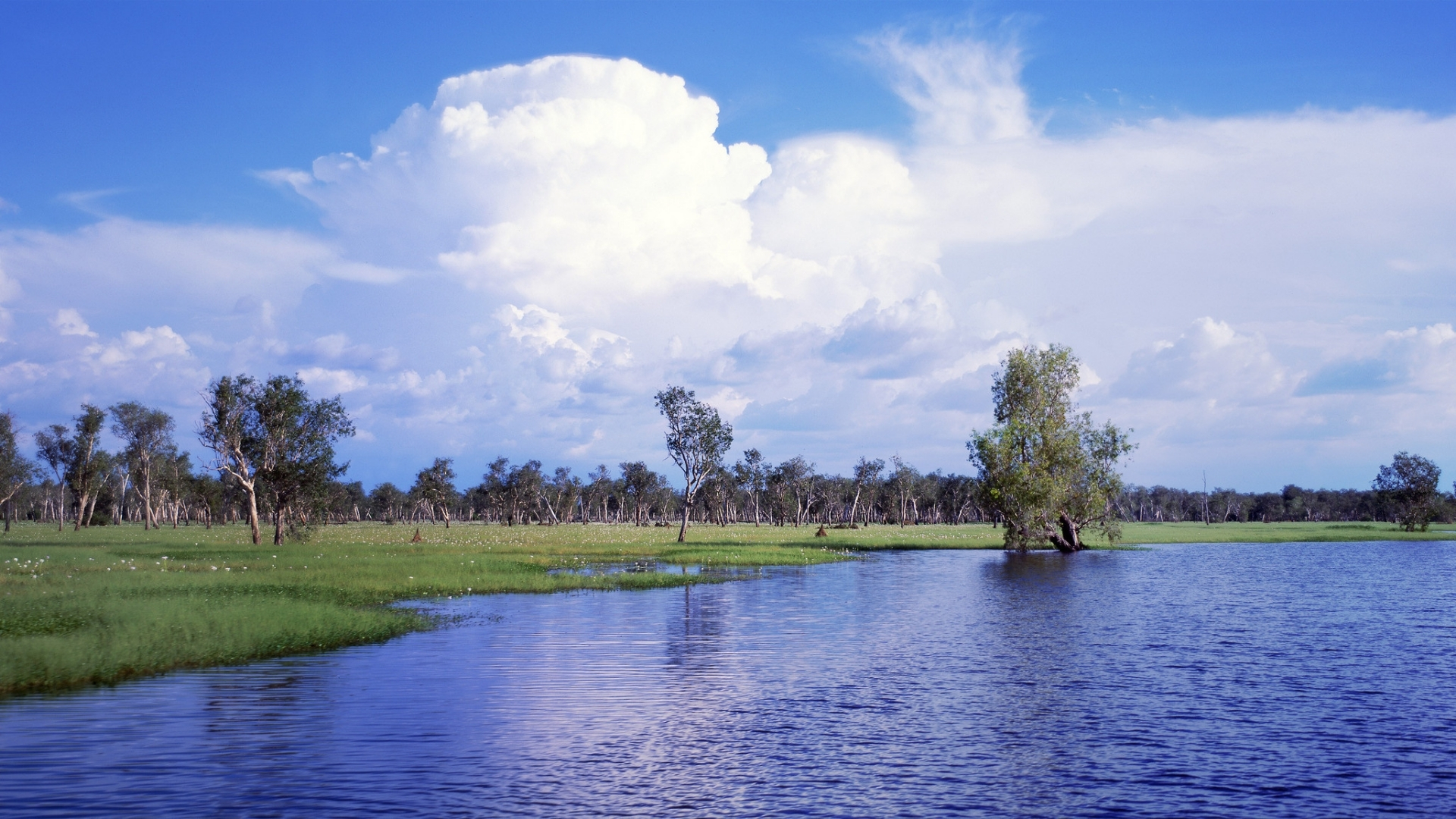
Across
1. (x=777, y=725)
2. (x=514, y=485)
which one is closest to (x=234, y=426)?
(x=777, y=725)

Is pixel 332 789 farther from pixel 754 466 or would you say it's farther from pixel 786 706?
pixel 754 466

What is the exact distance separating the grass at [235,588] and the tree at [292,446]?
420cm

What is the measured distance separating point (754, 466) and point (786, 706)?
178 metres

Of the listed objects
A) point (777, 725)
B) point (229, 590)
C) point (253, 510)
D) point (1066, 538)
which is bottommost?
point (777, 725)

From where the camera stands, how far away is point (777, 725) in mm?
18781

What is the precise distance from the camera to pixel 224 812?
43.3 feet

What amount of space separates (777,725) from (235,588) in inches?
Result: 1067

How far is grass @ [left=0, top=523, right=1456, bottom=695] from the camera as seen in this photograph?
22.6 meters

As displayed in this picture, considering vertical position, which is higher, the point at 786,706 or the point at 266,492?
the point at 266,492

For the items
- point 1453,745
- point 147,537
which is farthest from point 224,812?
point 147,537

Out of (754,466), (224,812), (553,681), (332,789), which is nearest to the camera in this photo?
(224,812)

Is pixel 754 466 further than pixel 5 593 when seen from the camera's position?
Yes

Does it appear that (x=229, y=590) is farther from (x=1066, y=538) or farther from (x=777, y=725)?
(x=1066, y=538)

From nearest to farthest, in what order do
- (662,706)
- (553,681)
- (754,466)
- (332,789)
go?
(332,789) → (662,706) → (553,681) → (754,466)
